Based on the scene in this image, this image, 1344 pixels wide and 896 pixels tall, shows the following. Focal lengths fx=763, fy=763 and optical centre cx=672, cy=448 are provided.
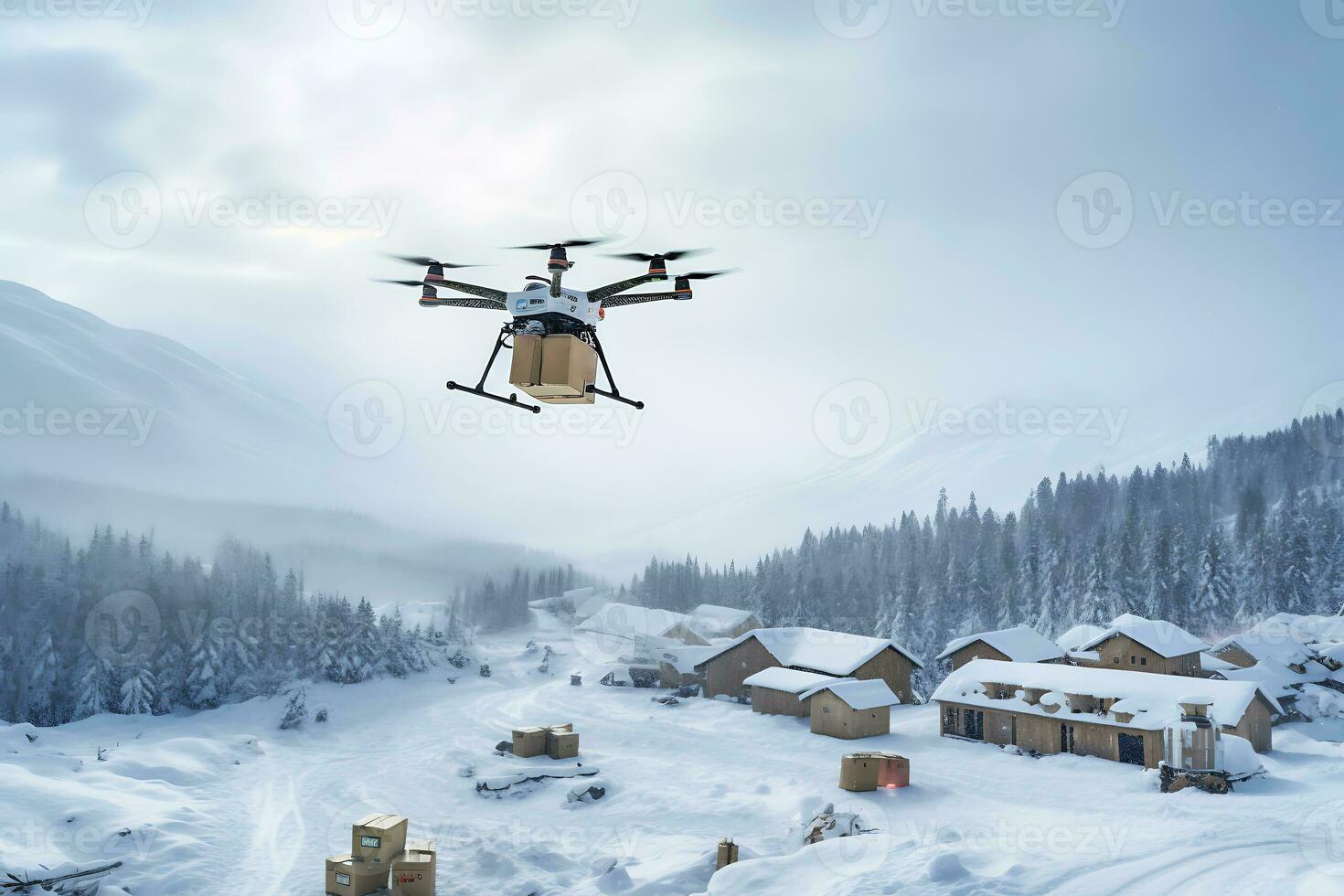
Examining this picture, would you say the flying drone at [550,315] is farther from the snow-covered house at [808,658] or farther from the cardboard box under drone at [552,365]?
the snow-covered house at [808,658]

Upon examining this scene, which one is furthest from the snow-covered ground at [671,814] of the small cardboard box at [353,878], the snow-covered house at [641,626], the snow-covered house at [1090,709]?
the snow-covered house at [641,626]

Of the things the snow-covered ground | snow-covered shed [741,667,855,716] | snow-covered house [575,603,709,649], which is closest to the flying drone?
the snow-covered ground

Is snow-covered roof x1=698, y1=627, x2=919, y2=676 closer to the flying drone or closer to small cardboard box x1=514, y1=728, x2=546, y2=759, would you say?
small cardboard box x1=514, y1=728, x2=546, y2=759

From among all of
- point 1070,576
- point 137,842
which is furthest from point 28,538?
point 1070,576

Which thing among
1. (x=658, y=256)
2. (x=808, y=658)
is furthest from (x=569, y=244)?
(x=808, y=658)

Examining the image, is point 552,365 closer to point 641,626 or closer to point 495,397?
point 495,397
